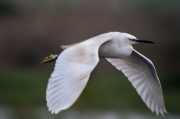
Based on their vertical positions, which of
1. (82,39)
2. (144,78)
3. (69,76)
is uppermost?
(69,76)

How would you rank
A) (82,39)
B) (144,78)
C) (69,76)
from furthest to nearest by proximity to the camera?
(82,39) < (144,78) < (69,76)

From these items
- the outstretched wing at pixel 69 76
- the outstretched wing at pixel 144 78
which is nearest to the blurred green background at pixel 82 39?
the outstretched wing at pixel 144 78

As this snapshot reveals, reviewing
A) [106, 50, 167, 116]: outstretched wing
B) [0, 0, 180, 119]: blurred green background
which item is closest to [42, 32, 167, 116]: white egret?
[106, 50, 167, 116]: outstretched wing

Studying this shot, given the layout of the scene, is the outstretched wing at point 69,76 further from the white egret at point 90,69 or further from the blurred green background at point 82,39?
the blurred green background at point 82,39

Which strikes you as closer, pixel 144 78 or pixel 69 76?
pixel 69 76

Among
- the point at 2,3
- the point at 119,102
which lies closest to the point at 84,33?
the point at 119,102

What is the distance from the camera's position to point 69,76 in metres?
3.35

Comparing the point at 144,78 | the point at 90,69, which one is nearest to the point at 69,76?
the point at 90,69

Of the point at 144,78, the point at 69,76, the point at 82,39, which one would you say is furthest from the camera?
the point at 82,39

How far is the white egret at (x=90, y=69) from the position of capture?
3.20 metres

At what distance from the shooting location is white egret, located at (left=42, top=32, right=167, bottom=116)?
320 cm

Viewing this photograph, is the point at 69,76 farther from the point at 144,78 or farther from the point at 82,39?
the point at 82,39

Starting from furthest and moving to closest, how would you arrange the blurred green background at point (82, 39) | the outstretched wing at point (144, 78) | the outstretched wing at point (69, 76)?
the blurred green background at point (82, 39)
the outstretched wing at point (144, 78)
the outstretched wing at point (69, 76)

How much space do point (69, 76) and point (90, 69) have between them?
0.12 meters
